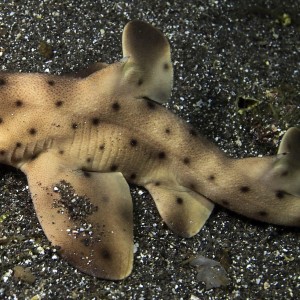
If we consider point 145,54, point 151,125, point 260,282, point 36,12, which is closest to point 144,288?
point 260,282

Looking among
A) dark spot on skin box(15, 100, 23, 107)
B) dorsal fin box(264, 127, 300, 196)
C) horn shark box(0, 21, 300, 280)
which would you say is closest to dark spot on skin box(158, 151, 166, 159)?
horn shark box(0, 21, 300, 280)

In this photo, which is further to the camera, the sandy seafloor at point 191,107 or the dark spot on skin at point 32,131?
the dark spot on skin at point 32,131

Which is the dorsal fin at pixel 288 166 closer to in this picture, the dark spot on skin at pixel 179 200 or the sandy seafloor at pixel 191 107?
the sandy seafloor at pixel 191 107

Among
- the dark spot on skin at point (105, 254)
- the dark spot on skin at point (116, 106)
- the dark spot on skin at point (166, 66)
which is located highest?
the dark spot on skin at point (166, 66)

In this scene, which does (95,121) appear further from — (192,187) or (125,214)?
(192,187)

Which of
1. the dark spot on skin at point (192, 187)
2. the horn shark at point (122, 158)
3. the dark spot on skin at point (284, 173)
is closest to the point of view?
the horn shark at point (122, 158)

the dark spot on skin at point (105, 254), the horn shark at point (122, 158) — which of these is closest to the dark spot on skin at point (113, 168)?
the horn shark at point (122, 158)

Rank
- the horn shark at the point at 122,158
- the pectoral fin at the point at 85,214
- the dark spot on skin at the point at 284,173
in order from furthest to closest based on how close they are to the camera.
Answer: the dark spot on skin at the point at 284,173 → the horn shark at the point at 122,158 → the pectoral fin at the point at 85,214

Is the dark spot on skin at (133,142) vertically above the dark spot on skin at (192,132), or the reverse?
the dark spot on skin at (192,132)
